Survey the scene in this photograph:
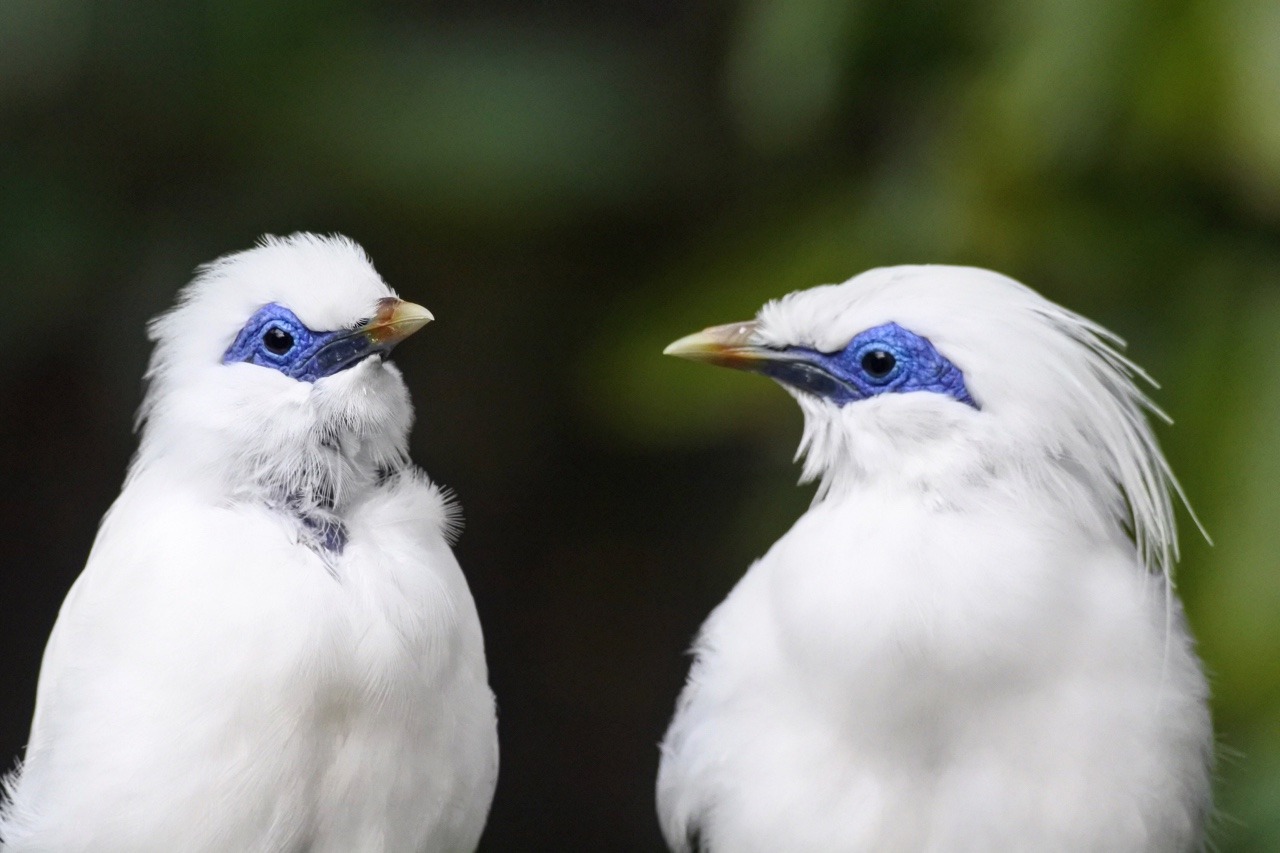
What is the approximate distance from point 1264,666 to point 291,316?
6.08 ft

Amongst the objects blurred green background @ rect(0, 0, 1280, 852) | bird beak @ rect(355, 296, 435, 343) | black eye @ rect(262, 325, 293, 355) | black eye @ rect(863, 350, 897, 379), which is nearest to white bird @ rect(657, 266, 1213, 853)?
black eye @ rect(863, 350, 897, 379)

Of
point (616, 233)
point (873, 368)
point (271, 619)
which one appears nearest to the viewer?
point (271, 619)

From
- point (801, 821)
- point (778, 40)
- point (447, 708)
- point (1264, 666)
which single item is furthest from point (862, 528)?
point (778, 40)

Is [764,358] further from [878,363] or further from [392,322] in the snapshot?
[392,322]

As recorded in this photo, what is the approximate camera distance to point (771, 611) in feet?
7.71

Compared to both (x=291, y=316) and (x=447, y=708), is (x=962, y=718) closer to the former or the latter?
(x=447, y=708)

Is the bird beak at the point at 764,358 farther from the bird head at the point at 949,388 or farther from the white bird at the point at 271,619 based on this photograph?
the white bird at the point at 271,619

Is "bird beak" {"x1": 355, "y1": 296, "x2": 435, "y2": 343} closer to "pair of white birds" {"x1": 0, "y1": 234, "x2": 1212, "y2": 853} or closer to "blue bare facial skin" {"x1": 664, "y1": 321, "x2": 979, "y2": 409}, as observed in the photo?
"pair of white birds" {"x1": 0, "y1": 234, "x2": 1212, "y2": 853}

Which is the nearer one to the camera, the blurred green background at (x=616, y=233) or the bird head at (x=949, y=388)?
the bird head at (x=949, y=388)

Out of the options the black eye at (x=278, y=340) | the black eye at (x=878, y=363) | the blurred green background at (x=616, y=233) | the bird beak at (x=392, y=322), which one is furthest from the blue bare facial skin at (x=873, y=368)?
the blurred green background at (x=616, y=233)

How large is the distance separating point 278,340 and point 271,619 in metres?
0.37

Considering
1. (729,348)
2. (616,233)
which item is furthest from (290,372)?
(616,233)

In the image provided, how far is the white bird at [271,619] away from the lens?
6.67 ft

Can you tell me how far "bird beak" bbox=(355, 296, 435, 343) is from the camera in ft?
6.84
